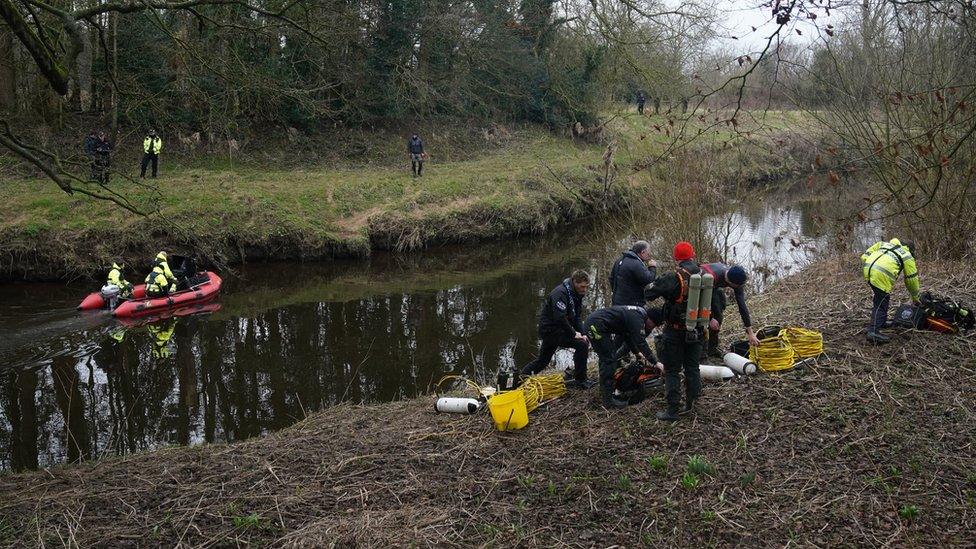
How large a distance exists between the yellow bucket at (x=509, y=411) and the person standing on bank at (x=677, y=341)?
4.37 ft

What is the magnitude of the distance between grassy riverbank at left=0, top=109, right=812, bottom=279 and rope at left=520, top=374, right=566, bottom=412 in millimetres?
7764

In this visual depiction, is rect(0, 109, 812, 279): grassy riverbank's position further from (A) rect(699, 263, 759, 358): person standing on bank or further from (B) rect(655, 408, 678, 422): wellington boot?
Answer: (B) rect(655, 408, 678, 422): wellington boot

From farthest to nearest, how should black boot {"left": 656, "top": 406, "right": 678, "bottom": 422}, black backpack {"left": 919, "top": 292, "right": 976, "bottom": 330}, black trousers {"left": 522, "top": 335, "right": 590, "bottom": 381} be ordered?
black backpack {"left": 919, "top": 292, "right": 976, "bottom": 330}
black trousers {"left": 522, "top": 335, "right": 590, "bottom": 381}
black boot {"left": 656, "top": 406, "right": 678, "bottom": 422}

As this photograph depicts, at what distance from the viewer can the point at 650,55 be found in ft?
56.4

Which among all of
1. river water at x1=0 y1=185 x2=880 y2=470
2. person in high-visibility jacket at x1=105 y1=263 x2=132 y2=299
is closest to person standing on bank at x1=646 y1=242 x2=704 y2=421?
river water at x1=0 y1=185 x2=880 y2=470

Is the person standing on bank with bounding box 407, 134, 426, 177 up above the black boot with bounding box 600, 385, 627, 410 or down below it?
above

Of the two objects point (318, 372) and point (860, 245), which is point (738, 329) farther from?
point (860, 245)

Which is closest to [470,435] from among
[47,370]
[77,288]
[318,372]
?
[318,372]

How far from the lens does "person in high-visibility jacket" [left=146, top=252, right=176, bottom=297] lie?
15648 millimetres

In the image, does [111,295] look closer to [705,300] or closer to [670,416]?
[670,416]

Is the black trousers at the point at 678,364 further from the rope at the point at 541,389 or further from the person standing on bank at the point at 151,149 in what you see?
the person standing on bank at the point at 151,149

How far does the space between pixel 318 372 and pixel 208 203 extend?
1012 centimetres

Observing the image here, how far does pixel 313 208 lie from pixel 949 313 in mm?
17421

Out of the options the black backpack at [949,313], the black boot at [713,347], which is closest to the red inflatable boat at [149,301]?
the black boot at [713,347]
